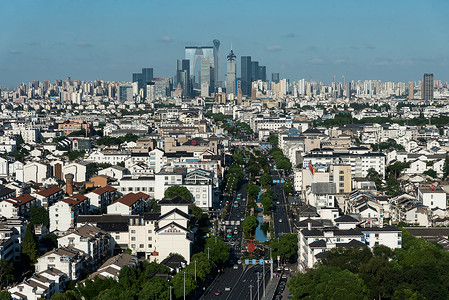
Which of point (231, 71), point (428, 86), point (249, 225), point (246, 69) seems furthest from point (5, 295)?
point (246, 69)

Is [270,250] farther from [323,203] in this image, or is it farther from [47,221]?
[47,221]

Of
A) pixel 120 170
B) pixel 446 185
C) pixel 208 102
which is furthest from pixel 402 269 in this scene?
pixel 208 102

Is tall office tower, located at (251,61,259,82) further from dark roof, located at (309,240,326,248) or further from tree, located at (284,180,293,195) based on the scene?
dark roof, located at (309,240,326,248)

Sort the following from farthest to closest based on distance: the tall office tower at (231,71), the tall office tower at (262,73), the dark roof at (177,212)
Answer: the tall office tower at (262,73) < the tall office tower at (231,71) < the dark roof at (177,212)

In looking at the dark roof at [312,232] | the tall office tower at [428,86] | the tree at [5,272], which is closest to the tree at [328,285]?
the dark roof at [312,232]

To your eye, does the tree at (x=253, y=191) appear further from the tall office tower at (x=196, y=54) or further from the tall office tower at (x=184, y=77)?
the tall office tower at (x=196, y=54)

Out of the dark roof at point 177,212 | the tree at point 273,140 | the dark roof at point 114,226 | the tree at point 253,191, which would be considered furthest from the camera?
the tree at point 273,140

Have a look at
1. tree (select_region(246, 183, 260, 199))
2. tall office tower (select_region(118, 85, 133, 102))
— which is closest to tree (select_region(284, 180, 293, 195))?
tree (select_region(246, 183, 260, 199))
